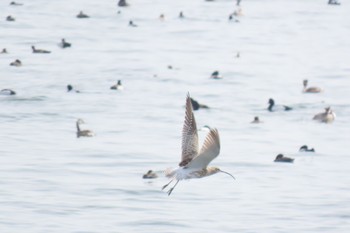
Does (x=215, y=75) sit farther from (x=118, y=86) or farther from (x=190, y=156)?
(x=190, y=156)

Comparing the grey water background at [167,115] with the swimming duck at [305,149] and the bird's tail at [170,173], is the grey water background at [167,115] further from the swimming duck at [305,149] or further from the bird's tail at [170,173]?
the bird's tail at [170,173]

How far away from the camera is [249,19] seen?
88312mm

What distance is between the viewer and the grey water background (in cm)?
3706

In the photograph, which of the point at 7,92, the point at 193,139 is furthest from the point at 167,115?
the point at 193,139

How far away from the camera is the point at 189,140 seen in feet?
86.4

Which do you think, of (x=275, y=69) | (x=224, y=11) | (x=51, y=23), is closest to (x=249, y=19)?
(x=224, y=11)

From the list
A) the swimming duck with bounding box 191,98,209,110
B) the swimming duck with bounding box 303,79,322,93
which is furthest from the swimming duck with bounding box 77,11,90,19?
the swimming duck with bounding box 191,98,209,110

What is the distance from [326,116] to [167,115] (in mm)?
6260

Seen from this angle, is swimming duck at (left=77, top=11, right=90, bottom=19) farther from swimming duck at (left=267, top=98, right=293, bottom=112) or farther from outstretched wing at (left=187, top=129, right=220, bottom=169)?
outstretched wing at (left=187, top=129, right=220, bottom=169)

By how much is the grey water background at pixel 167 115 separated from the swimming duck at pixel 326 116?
0.27m

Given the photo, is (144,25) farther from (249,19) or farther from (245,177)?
(245,177)

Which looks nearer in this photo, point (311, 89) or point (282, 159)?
point (282, 159)

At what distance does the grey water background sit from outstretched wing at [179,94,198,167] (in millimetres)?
8156

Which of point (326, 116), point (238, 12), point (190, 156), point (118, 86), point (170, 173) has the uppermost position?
point (190, 156)
